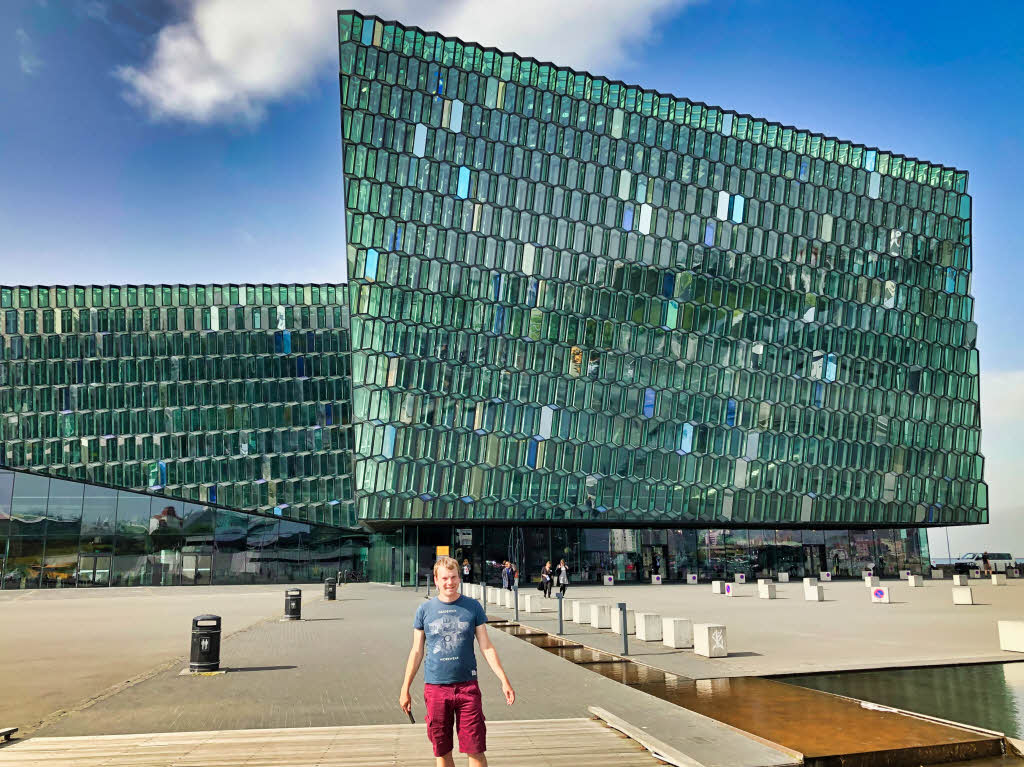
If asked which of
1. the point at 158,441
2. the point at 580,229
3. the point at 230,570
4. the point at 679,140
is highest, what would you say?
the point at 679,140

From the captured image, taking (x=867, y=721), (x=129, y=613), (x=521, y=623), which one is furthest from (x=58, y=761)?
(x=129, y=613)

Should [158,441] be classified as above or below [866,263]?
below

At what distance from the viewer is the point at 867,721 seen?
9.27m

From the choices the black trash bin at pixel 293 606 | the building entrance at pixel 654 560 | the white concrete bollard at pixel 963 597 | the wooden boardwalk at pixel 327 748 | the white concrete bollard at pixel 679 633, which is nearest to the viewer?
the wooden boardwalk at pixel 327 748

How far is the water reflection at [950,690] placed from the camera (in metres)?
9.94

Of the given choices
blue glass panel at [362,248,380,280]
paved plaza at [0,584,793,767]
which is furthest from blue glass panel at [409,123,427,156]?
paved plaza at [0,584,793,767]

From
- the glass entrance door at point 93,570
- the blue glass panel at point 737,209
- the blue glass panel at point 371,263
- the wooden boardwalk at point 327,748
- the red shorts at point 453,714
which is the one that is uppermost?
the blue glass panel at point 737,209

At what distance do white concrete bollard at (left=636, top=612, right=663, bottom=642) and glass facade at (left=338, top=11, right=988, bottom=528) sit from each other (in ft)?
115

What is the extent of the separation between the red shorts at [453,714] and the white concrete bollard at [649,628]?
1265 cm

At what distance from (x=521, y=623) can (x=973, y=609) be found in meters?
15.8

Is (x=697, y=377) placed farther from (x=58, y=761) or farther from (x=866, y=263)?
(x=58, y=761)

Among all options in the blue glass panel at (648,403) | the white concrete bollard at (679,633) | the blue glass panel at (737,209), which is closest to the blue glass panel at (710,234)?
the blue glass panel at (737,209)

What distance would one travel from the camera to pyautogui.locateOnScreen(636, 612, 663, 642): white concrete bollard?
1780 cm

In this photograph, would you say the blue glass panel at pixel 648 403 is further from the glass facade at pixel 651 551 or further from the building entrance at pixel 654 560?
the building entrance at pixel 654 560
